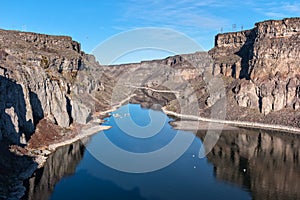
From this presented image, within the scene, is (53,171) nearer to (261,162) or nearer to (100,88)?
(261,162)

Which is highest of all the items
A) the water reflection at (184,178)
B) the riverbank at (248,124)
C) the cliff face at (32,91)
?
the cliff face at (32,91)

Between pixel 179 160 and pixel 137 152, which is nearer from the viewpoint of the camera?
pixel 179 160

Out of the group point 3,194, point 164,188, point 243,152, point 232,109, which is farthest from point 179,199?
point 232,109

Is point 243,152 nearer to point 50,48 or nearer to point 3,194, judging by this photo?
point 3,194

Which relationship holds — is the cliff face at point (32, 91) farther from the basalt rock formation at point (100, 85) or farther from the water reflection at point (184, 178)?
the water reflection at point (184, 178)

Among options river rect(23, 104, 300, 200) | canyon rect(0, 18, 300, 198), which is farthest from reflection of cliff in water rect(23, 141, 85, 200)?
canyon rect(0, 18, 300, 198)

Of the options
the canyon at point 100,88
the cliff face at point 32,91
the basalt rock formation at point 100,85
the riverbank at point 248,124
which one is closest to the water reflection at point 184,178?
the canyon at point 100,88
